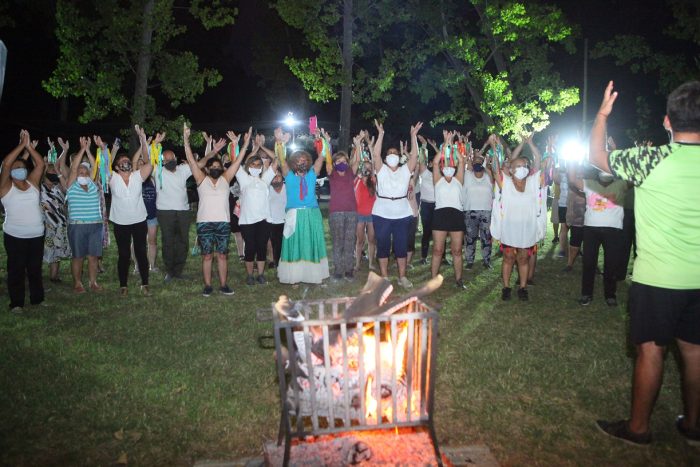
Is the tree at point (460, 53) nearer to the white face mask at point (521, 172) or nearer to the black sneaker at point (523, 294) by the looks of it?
the white face mask at point (521, 172)

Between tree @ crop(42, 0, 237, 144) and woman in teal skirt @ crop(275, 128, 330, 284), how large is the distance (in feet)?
34.1

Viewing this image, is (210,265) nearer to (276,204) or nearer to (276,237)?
(276,204)

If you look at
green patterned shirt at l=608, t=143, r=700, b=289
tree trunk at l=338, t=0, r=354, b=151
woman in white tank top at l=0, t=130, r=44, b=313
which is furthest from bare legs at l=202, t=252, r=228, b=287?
tree trunk at l=338, t=0, r=354, b=151

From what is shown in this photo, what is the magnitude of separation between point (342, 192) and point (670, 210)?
5757mm

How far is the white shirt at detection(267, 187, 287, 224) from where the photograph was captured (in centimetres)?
941

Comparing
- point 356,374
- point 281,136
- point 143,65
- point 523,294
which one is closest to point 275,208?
point 281,136

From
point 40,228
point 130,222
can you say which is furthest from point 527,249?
point 40,228

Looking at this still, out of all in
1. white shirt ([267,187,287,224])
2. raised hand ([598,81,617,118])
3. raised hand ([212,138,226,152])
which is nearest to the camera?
raised hand ([598,81,617,118])

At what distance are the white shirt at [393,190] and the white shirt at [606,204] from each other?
266 centimetres

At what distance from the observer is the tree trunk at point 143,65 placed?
54.1 ft

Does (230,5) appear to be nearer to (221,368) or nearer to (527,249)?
(527,249)

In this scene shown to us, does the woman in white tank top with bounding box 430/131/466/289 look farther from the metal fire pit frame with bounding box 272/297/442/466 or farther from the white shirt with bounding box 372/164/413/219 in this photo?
the metal fire pit frame with bounding box 272/297/442/466

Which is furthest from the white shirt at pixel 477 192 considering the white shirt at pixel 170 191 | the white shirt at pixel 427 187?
the white shirt at pixel 170 191

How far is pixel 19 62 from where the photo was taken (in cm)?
2752
